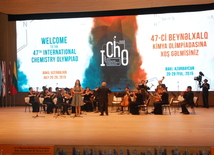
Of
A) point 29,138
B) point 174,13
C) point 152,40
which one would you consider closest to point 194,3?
point 174,13

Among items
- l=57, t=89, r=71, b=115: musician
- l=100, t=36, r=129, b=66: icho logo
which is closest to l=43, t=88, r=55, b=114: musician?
l=57, t=89, r=71, b=115: musician

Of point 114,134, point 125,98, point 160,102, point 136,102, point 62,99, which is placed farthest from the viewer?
point 125,98

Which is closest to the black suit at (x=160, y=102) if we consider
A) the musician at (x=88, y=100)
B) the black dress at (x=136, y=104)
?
the black dress at (x=136, y=104)

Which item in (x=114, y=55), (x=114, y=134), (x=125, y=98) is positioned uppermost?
(x=114, y=55)

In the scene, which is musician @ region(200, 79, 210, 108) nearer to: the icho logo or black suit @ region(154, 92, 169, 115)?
black suit @ region(154, 92, 169, 115)

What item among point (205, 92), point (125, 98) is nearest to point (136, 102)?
point (125, 98)

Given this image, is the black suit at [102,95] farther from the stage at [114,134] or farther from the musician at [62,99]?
the stage at [114,134]

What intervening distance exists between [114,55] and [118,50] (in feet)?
1.11

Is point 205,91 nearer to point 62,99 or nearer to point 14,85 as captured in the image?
point 62,99

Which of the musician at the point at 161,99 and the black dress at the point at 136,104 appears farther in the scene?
the black dress at the point at 136,104

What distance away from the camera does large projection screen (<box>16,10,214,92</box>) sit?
14.4 m

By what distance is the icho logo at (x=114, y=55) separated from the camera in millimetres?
15141

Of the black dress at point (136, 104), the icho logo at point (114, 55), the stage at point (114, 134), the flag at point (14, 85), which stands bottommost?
the stage at point (114, 134)

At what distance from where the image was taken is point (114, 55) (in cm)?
1519
